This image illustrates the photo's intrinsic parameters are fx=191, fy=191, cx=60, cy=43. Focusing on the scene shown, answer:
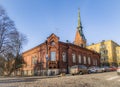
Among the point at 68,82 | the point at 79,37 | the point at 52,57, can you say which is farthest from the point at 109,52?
the point at 68,82

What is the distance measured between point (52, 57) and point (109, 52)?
48887 mm

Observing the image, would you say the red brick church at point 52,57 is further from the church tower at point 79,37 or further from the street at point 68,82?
the church tower at point 79,37

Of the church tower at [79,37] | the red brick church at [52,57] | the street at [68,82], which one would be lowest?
the street at [68,82]

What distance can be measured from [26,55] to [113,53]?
4833 cm

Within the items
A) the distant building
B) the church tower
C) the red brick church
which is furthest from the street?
the distant building

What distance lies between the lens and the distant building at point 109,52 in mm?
90062

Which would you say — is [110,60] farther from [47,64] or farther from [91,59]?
[47,64]

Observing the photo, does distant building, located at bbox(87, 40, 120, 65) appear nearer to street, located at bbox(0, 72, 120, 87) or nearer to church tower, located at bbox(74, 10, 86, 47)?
church tower, located at bbox(74, 10, 86, 47)

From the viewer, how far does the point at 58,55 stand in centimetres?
4828

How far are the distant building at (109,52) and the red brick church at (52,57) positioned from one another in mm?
34074

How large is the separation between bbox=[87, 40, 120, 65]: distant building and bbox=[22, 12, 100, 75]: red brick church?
112 ft

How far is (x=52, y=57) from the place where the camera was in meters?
48.7

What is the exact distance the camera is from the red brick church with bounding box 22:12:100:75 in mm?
47906

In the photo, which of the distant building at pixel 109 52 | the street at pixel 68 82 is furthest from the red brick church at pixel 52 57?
the distant building at pixel 109 52
